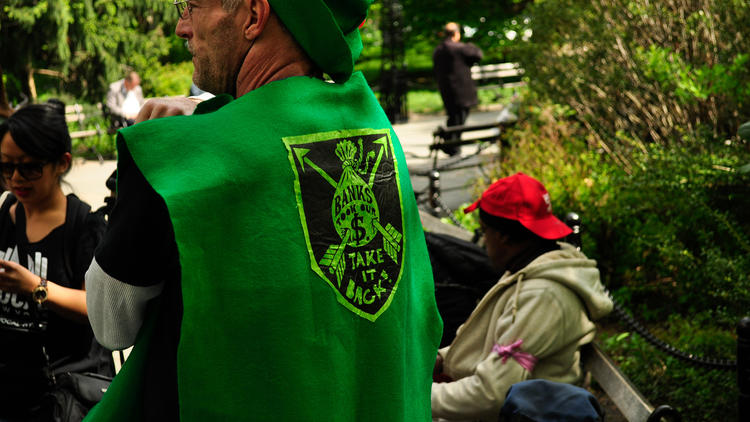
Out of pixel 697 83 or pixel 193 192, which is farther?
pixel 697 83

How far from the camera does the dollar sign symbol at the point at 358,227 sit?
1758mm

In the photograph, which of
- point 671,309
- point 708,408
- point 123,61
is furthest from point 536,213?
point 123,61

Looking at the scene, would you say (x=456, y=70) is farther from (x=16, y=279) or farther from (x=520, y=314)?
(x=16, y=279)

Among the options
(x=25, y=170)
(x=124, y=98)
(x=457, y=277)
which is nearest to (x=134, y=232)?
(x=25, y=170)

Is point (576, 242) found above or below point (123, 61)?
above

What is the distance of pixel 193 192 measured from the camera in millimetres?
1525

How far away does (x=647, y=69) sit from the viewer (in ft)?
18.8

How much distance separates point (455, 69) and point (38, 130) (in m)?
12.1

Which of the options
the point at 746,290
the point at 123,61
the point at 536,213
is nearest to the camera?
the point at 536,213

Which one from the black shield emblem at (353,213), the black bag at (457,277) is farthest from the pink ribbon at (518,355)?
the black shield emblem at (353,213)

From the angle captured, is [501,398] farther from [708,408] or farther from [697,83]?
[697,83]

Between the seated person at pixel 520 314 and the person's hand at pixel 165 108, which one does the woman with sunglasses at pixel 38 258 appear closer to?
the person's hand at pixel 165 108

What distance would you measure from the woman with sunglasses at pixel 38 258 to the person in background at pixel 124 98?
39.9 ft

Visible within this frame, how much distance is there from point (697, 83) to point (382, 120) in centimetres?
380
